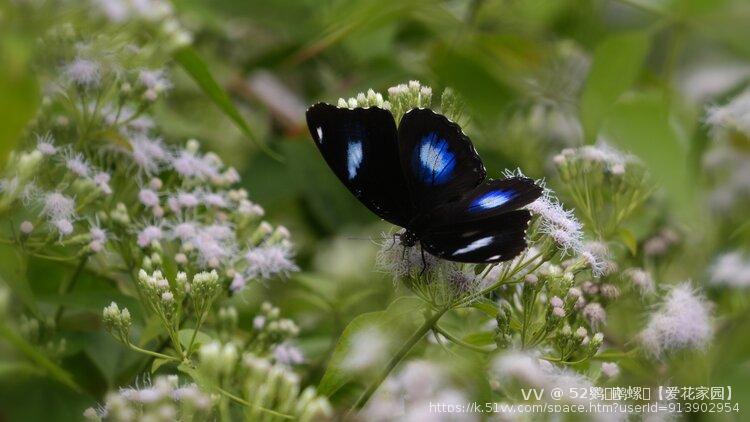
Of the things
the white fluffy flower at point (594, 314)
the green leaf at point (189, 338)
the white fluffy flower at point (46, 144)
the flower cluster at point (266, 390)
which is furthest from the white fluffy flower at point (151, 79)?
the white fluffy flower at point (594, 314)

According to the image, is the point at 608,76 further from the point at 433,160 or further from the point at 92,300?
the point at 92,300

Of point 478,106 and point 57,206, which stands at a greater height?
point 478,106

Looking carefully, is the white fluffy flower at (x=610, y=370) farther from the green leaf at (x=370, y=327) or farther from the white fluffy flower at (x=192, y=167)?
the white fluffy flower at (x=192, y=167)

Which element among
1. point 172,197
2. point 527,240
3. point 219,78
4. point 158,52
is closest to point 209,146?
point 219,78

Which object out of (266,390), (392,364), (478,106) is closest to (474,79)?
(478,106)

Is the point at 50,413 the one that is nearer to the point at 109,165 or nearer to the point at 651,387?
the point at 109,165

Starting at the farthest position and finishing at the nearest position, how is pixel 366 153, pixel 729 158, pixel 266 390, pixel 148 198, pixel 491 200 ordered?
pixel 729 158 → pixel 148 198 → pixel 366 153 → pixel 491 200 → pixel 266 390
